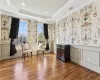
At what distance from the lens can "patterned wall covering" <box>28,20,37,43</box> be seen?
657cm

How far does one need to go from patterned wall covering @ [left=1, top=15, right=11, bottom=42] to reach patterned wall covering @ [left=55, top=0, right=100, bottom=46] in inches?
138

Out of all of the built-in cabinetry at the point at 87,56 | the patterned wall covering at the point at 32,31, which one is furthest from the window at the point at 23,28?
the built-in cabinetry at the point at 87,56

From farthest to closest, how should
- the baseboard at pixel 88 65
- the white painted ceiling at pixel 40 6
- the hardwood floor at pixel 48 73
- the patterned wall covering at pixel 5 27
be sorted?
the patterned wall covering at pixel 5 27 < the white painted ceiling at pixel 40 6 < the baseboard at pixel 88 65 < the hardwood floor at pixel 48 73

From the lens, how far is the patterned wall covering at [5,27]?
5.22m

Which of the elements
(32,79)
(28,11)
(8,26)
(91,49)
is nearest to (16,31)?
(8,26)

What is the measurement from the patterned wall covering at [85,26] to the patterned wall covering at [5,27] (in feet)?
11.5

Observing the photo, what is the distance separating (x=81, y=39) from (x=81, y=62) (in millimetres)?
995

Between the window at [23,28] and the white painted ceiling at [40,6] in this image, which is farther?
the window at [23,28]

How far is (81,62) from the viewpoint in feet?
13.1

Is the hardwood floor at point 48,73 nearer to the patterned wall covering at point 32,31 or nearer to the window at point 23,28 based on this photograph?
the window at point 23,28

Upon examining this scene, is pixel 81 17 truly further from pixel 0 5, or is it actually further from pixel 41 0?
pixel 0 5

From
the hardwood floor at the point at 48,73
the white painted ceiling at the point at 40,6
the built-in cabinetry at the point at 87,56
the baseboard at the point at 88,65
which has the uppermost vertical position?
the white painted ceiling at the point at 40,6

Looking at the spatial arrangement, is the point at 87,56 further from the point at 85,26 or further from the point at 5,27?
the point at 5,27

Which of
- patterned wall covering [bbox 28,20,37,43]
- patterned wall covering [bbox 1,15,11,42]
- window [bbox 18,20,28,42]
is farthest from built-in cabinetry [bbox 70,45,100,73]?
patterned wall covering [bbox 1,15,11,42]
